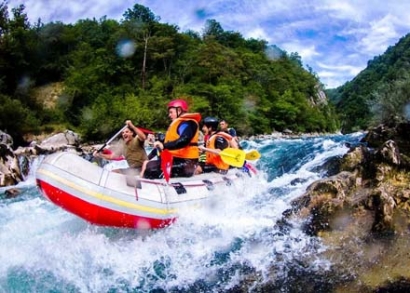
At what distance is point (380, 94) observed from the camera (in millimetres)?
37562

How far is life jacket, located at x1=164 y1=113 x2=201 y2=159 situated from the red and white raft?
975mm

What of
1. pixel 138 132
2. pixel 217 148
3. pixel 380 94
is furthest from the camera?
pixel 380 94

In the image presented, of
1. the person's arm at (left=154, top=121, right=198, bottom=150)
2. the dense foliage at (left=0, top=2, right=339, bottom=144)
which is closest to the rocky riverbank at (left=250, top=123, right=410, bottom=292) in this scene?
the person's arm at (left=154, top=121, right=198, bottom=150)

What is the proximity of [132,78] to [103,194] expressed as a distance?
38448mm

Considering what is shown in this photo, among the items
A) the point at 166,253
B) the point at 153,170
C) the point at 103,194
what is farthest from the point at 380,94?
the point at 103,194

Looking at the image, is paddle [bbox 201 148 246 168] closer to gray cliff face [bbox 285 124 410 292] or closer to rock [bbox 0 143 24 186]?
gray cliff face [bbox 285 124 410 292]

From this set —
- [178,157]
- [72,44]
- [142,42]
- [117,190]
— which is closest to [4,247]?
[117,190]

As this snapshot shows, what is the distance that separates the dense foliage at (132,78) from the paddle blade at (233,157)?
2224 cm

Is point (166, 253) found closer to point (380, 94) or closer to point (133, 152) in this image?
point (133, 152)

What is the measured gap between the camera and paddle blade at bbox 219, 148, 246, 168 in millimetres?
8156

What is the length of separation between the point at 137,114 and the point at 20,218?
2728 centimetres

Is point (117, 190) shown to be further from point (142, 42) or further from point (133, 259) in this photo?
point (142, 42)

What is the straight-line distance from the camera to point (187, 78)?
44688 millimetres

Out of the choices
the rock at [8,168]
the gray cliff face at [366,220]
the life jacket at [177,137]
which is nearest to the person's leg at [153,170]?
Answer: the life jacket at [177,137]
